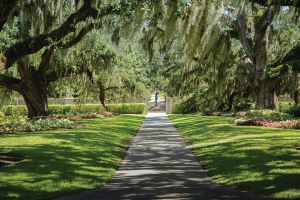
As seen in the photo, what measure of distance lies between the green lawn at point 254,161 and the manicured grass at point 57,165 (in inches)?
102

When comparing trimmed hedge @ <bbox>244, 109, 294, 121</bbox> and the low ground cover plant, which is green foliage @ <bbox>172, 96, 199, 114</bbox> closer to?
trimmed hedge @ <bbox>244, 109, 294, 121</bbox>

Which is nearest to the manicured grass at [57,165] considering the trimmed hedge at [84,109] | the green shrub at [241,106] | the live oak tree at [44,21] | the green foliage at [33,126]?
the live oak tree at [44,21]

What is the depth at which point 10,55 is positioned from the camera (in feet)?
51.4

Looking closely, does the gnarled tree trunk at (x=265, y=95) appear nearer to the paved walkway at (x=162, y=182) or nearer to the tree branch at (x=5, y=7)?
the paved walkway at (x=162, y=182)

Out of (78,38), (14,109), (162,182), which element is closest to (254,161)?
(162,182)

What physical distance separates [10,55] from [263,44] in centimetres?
1618

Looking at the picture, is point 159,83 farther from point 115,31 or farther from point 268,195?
point 268,195

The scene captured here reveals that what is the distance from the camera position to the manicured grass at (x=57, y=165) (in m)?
9.57

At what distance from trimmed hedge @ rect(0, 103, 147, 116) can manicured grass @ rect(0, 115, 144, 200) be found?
33386mm

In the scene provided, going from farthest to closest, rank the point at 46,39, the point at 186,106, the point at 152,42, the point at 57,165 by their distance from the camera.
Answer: the point at 186,106
the point at 152,42
the point at 46,39
the point at 57,165

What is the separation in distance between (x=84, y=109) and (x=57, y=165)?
44.8 m

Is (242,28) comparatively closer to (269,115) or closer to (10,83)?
(269,115)

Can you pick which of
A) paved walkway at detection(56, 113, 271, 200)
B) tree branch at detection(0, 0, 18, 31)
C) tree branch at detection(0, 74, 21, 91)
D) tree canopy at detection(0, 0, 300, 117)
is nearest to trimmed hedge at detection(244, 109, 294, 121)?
tree canopy at detection(0, 0, 300, 117)

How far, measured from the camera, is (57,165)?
12.6 meters
